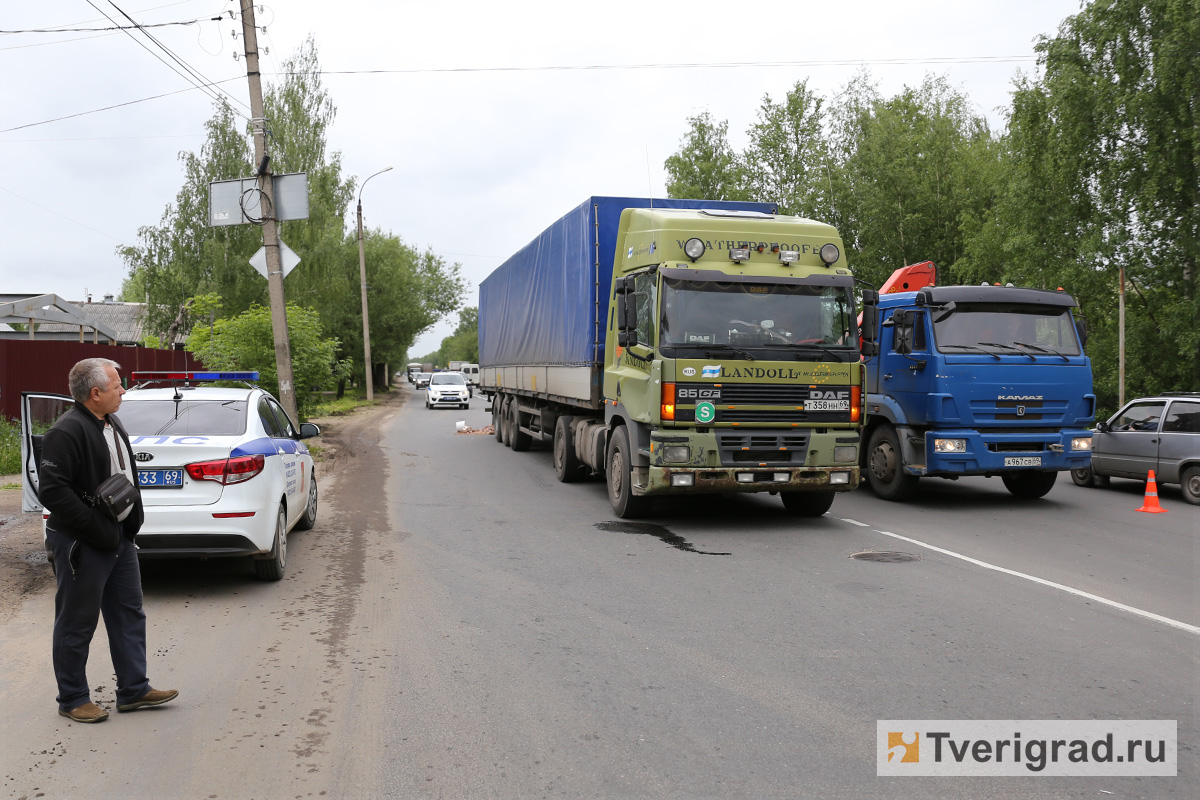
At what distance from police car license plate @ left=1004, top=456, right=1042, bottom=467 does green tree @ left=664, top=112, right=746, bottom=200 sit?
4103cm

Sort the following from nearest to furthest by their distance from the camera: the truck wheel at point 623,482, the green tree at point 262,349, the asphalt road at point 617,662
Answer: the asphalt road at point 617,662 < the truck wheel at point 623,482 < the green tree at point 262,349

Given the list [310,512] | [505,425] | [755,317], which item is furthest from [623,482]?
[505,425]

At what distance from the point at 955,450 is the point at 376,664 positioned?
8325mm

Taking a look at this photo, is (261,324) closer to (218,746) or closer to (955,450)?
(955,450)

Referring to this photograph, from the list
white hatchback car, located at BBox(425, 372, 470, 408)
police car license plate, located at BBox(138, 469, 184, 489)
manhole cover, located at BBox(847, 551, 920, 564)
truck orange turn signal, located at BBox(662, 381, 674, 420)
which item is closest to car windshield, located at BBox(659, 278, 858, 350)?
truck orange turn signal, located at BBox(662, 381, 674, 420)

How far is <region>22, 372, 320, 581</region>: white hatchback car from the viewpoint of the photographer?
6539mm

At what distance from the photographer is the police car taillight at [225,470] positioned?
6.62m

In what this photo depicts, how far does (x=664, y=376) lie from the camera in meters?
9.39

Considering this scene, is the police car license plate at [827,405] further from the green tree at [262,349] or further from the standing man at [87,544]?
the green tree at [262,349]

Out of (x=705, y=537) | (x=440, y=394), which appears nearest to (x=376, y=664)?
(x=705, y=537)

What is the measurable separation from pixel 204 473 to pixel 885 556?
19.3 feet

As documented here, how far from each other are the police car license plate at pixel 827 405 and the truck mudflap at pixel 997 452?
7.08ft

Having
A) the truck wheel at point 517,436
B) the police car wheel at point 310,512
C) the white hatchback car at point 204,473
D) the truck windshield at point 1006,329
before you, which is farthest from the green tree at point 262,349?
the truck windshield at point 1006,329

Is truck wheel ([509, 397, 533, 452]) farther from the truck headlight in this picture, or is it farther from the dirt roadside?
the truck headlight
